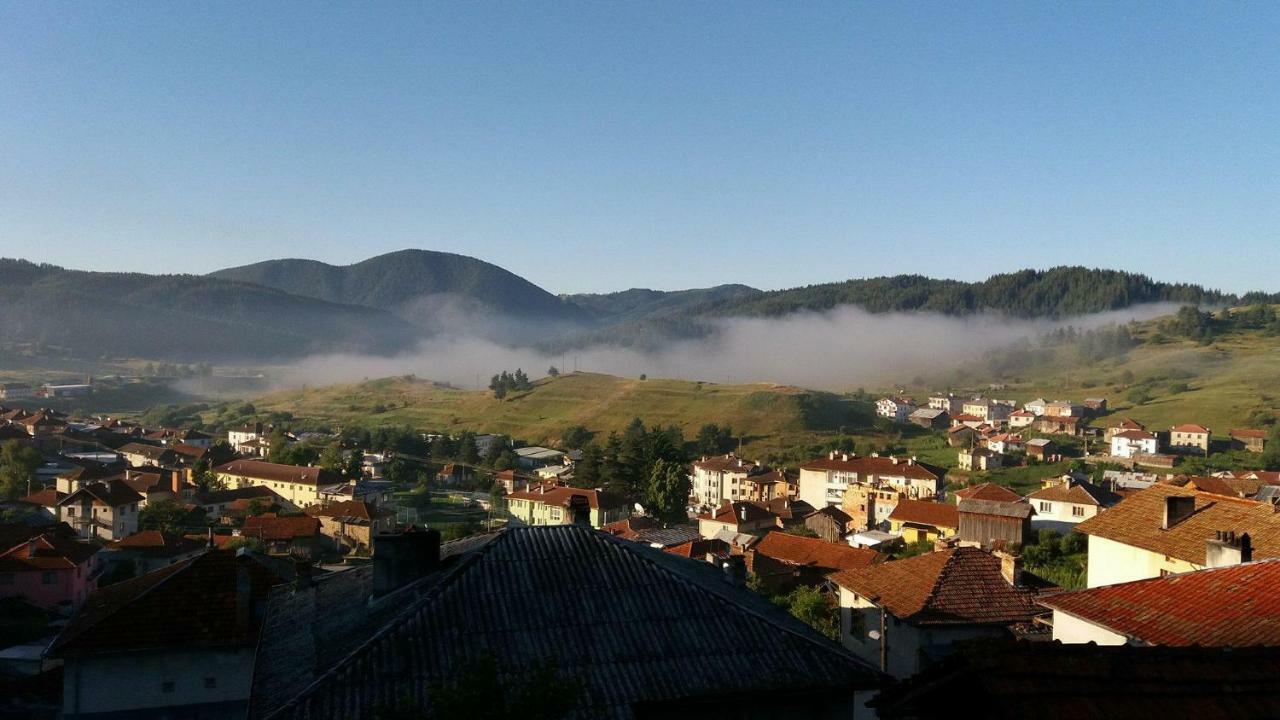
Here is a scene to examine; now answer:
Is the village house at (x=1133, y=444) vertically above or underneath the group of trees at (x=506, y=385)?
underneath

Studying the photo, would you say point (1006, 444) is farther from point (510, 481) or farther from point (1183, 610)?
point (1183, 610)

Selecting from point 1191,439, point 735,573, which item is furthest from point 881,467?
point 735,573

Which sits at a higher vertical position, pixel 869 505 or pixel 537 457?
pixel 869 505

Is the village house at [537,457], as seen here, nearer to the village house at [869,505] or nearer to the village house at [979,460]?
A: the village house at [869,505]

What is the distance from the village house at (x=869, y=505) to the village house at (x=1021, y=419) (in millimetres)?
72157

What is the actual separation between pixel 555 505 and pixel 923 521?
27.0 meters

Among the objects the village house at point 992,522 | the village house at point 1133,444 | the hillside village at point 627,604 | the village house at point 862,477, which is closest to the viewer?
the hillside village at point 627,604

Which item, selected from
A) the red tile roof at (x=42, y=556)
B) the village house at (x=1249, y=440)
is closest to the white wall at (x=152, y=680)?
the red tile roof at (x=42, y=556)

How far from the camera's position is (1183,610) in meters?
11.6

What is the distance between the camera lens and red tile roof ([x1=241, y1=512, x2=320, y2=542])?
51.2 m

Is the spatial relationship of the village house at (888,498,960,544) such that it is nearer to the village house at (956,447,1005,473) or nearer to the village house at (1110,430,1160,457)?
the village house at (956,447,1005,473)

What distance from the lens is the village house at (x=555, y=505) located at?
6431cm

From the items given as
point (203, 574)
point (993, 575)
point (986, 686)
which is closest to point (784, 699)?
point (986, 686)

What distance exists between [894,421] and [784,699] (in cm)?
13125
